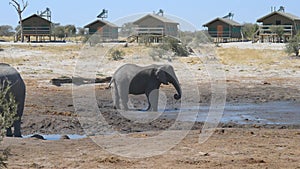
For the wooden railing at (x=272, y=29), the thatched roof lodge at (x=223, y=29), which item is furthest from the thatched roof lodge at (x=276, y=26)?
the thatched roof lodge at (x=223, y=29)

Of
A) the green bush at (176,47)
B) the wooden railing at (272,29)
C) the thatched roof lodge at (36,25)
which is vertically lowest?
the green bush at (176,47)

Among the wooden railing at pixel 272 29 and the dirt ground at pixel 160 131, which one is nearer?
the dirt ground at pixel 160 131

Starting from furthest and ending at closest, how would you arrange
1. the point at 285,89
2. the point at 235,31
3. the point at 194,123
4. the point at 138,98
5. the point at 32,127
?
the point at 235,31, the point at 285,89, the point at 138,98, the point at 194,123, the point at 32,127

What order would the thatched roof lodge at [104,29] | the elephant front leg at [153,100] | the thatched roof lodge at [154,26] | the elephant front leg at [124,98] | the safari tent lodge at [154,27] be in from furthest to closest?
the thatched roof lodge at [104,29] → the thatched roof lodge at [154,26] → the safari tent lodge at [154,27] → the elephant front leg at [153,100] → the elephant front leg at [124,98]

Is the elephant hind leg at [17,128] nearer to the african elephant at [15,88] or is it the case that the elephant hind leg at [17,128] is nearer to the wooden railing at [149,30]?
the african elephant at [15,88]

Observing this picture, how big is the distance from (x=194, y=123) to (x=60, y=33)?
57.3m

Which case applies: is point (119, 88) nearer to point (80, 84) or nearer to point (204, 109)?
point (204, 109)

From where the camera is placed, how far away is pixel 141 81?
19156 mm

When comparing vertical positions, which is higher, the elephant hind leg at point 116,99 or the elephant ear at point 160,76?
the elephant ear at point 160,76

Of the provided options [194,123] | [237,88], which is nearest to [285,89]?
[237,88]

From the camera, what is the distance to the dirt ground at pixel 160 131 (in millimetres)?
10273

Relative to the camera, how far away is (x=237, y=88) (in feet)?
80.8

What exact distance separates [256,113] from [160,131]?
4540mm

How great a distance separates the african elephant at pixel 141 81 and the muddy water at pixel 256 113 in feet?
2.64
